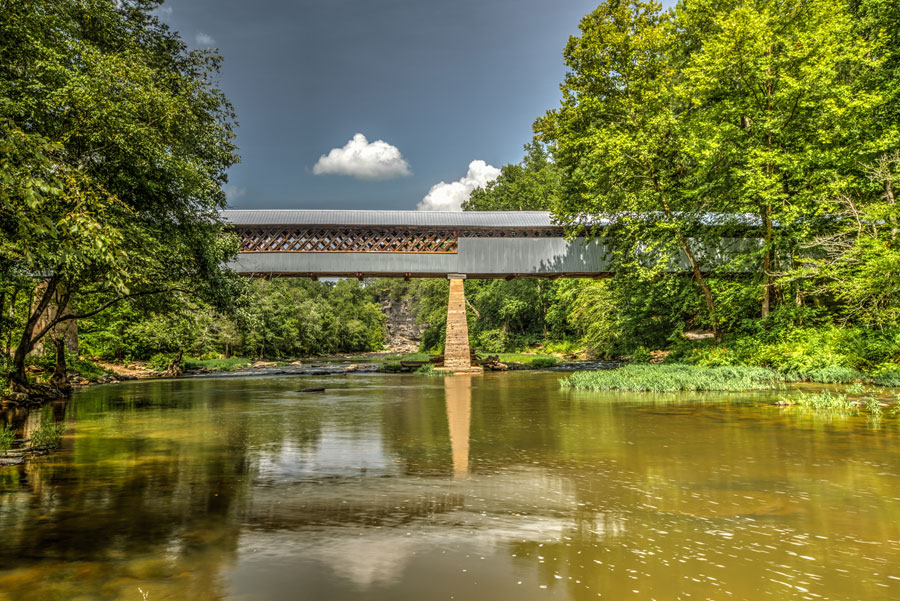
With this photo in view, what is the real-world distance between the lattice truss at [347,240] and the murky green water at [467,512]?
51.7 ft

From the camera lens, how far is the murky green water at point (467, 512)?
11.1ft

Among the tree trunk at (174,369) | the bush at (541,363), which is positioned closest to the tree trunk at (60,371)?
the tree trunk at (174,369)

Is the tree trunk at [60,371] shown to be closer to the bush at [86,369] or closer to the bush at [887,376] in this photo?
the bush at [86,369]

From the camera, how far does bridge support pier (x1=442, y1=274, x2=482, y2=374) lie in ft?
82.1

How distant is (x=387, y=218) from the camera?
24734mm

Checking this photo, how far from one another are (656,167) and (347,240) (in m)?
13.5

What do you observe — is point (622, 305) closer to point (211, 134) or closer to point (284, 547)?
point (211, 134)

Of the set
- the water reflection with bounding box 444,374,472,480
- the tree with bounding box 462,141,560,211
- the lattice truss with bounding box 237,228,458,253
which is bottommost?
the water reflection with bounding box 444,374,472,480

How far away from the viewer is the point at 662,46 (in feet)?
69.6

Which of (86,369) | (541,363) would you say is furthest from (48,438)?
(541,363)

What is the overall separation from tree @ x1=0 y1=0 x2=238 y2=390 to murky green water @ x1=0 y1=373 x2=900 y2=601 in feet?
7.06

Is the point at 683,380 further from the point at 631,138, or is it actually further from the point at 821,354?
the point at 631,138

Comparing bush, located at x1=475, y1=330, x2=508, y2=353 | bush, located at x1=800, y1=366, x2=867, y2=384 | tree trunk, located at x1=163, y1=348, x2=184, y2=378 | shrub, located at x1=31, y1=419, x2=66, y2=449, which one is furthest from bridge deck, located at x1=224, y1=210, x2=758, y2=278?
shrub, located at x1=31, y1=419, x2=66, y2=449

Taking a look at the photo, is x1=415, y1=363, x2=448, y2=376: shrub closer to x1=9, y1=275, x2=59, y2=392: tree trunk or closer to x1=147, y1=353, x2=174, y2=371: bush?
x1=147, y1=353, x2=174, y2=371: bush
